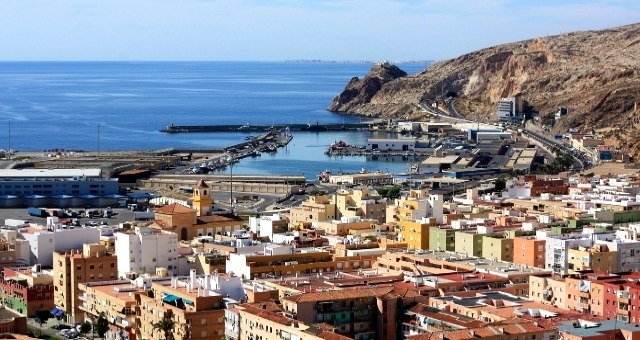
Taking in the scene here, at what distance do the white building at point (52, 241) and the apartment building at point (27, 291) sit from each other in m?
1.97

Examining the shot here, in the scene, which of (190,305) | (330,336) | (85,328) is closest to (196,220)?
(85,328)

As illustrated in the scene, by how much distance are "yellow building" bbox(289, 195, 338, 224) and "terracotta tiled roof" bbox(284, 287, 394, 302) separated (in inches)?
582

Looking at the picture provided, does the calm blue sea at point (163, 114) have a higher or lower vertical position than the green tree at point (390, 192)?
higher

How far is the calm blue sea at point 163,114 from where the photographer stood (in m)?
78.1

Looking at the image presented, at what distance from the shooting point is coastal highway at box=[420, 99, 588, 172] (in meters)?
62.8

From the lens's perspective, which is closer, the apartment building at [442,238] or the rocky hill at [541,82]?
the apartment building at [442,238]

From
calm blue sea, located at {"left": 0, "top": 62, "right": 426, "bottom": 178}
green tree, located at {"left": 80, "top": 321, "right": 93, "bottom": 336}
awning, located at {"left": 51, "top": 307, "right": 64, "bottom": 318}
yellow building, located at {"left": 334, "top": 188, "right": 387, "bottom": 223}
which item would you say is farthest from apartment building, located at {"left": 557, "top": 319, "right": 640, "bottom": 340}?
calm blue sea, located at {"left": 0, "top": 62, "right": 426, "bottom": 178}

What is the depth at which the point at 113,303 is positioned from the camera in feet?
84.0

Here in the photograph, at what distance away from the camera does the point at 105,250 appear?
29859 millimetres

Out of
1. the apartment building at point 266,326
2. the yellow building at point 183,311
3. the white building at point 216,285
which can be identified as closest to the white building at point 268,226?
the white building at point 216,285

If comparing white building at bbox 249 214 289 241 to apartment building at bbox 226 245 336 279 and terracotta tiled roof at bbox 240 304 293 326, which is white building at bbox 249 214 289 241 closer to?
apartment building at bbox 226 245 336 279

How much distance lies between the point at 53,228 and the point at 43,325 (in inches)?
265

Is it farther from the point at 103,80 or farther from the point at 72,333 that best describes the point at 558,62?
the point at 103,80

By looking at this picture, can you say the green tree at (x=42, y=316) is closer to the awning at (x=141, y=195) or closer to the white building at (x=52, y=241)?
the white building at (x=52, y=241)
